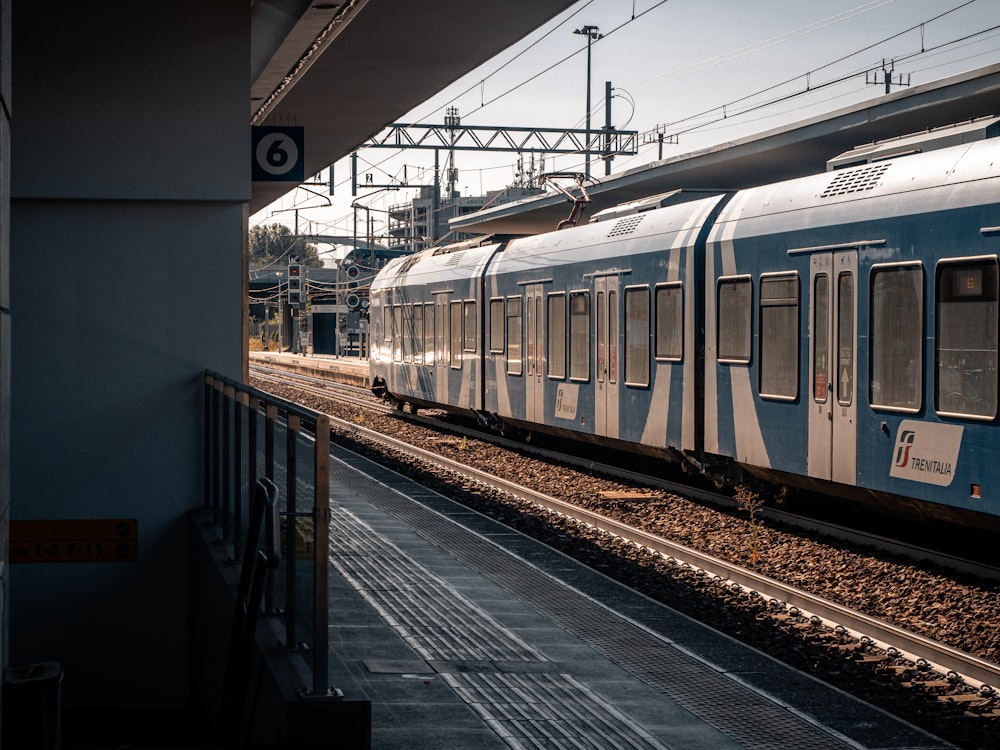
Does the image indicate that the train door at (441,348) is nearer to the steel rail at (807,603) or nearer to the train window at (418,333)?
the train window at (418,333)

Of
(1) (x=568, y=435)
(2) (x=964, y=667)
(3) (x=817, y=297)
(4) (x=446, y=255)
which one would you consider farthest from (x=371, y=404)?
(2) (x=964, y=667)

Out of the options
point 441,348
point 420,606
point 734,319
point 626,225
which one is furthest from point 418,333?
point 420,606

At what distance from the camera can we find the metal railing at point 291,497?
5.20 metres

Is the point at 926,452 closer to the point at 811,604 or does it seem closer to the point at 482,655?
the point at 811,604

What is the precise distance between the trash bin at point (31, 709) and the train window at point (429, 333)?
18.4m

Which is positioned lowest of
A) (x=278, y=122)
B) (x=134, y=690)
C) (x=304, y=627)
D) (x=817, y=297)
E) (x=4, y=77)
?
(x=134, y=690)

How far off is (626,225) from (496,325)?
17.1 feet

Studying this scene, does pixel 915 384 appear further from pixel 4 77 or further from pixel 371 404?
pixel 371 404

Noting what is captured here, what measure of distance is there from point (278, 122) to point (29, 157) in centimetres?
691

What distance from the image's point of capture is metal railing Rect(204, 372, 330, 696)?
5199 millimetres

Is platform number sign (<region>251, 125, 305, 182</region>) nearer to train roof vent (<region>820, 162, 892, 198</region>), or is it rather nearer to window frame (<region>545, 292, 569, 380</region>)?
train roof vent (<region>820, 162, 892, 198</region>)

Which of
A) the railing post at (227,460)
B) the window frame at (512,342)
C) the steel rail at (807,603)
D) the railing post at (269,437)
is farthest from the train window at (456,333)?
the railing post at (269,437)

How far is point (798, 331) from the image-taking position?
38.0 feet

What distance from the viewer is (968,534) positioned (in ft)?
37.8
